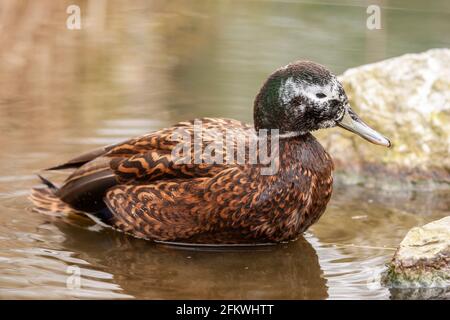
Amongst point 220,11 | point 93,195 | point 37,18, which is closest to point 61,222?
point 93,195

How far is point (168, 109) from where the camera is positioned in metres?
9.81

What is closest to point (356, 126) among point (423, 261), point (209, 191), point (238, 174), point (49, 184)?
point (238, 174)

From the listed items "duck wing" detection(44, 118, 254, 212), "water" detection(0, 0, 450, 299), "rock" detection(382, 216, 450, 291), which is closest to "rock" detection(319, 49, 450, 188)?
"water" detection(0, 0, 450, 299)

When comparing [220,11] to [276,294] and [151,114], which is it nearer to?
[151,114]

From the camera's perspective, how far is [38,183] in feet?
26.2

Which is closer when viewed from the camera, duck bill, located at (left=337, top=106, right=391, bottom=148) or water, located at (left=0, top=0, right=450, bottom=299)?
water, located at (left=0, top=0, right=450, bottom=299)

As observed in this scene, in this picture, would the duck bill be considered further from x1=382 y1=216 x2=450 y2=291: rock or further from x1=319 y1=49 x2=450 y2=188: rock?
x1=319 y1=49 x2=450 y2=188: rock

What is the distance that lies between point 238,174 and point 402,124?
245 centimetres

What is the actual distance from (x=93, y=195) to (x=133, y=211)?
0.37 metres

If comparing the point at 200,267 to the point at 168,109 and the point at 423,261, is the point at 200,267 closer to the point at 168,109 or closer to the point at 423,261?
the point at 423,261

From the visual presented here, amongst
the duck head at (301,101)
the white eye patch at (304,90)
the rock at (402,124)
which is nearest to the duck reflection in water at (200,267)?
the duck head at (301,101)

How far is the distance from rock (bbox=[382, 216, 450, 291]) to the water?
0.43ft

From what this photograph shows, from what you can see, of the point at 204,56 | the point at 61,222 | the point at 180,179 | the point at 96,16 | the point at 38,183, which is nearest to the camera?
the point at 180,179

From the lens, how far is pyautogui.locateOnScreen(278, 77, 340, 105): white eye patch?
6.85 m
